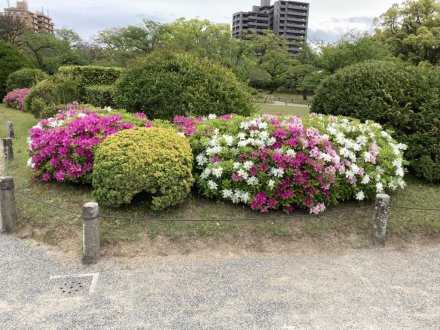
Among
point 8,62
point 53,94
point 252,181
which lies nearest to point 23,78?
point 8,62

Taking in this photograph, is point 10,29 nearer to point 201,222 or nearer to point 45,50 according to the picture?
point 45,50

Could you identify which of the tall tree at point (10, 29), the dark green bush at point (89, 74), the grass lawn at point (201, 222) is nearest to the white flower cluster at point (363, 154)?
the grass lawn at point (201, 222)

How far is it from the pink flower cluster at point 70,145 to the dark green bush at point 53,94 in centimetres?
720

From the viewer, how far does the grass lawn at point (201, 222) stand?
4.26 metres

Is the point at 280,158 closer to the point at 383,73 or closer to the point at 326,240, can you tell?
the point at 326,240

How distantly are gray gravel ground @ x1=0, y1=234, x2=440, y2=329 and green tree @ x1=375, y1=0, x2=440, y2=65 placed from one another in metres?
33.7

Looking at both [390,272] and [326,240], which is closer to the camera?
[390,272]

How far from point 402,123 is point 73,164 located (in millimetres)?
5575

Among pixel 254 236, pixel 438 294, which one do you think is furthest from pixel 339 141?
pixel 438 294

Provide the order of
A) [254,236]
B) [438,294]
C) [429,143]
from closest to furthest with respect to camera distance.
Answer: [438,294] < [254,236] < [429,143]

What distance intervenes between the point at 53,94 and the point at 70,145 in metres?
8.44

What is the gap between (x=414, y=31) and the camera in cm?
3497

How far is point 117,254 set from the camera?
12.9 ft

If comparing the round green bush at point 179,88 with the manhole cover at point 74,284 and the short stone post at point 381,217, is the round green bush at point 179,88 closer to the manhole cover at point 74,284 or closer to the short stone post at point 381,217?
the short stone post at point 381,217
